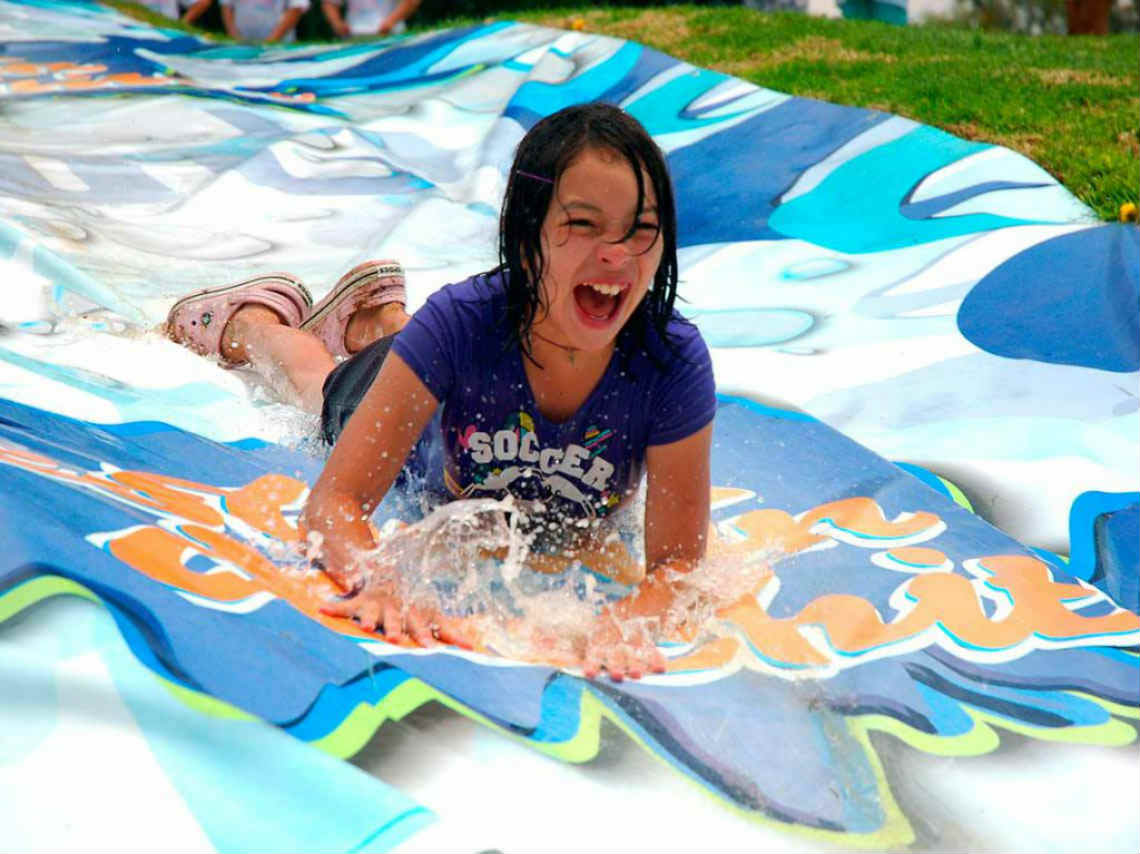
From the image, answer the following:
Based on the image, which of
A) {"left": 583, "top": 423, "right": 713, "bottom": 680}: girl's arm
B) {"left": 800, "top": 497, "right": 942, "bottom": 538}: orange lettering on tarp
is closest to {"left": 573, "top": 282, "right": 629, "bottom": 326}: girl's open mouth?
{"left": 583, "top": 423, "right": 713, "bottom": 680}: girl's arm

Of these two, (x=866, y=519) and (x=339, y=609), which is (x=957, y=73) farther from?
(x=339, y=609)

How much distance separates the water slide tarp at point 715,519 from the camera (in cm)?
145

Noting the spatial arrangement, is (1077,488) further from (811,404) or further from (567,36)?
(567,36)

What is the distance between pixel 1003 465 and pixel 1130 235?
48.9 inches

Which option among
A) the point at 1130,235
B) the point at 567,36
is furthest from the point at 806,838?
the point at 567,36

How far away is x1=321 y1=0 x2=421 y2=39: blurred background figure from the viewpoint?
34.9 ft

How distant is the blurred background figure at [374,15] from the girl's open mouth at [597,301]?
9.24 m

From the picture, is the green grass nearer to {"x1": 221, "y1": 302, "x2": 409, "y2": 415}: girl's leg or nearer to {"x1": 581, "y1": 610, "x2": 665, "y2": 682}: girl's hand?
{"x1": 221, "y1": 302, "x2": 409, "y2": 415}: girl's leg

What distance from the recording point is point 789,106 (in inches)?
206

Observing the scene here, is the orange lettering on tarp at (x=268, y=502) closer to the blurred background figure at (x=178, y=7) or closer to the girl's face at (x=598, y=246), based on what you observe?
the girl's face at (x=598, y=246)

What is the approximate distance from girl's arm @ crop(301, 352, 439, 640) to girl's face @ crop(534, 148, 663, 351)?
0.29 metres

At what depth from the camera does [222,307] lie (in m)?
3.28

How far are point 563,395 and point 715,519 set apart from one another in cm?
60

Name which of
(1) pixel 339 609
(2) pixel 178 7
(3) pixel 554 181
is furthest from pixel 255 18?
(1) pixel 339 609
